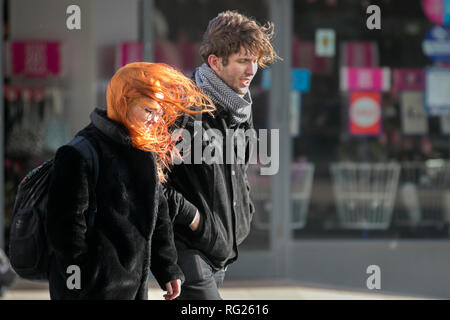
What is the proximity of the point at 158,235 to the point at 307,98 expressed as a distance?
15.8ft

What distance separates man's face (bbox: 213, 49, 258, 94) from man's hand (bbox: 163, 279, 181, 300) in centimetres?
90

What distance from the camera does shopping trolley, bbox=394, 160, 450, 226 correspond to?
26.0 ft

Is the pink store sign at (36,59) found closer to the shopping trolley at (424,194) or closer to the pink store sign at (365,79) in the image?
the pink store sign at (365,79)

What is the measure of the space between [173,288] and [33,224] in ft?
2.16

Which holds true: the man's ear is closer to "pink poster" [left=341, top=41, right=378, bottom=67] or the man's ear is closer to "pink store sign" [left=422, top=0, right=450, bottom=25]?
"pink poster" [left=341, top=41, right=378, bottom=67]

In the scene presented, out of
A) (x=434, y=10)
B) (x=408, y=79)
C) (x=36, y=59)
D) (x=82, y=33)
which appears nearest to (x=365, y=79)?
(x=408, y=79)

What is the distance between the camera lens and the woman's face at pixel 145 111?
3053mm

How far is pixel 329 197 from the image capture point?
26.0ft

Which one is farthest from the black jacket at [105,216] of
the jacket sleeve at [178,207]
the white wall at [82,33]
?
the white wall at [82,33]

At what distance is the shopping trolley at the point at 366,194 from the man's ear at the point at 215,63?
14.5 feet

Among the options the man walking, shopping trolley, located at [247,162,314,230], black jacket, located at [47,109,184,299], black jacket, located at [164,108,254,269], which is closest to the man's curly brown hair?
the man walking

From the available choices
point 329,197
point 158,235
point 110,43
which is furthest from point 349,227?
→ point 158,235

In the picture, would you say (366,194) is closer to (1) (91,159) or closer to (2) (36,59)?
(2) (36,59)

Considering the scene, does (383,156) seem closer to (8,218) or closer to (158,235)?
(8,218)
